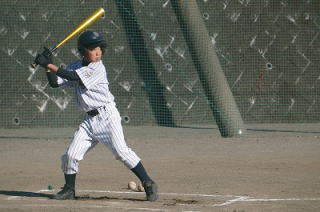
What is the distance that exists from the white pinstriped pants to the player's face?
0.46 meters

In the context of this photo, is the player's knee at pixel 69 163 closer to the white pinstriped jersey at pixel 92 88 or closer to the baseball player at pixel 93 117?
the baseball player at pixel 93 117

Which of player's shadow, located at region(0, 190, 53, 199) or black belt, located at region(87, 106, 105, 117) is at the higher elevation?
black belt, located at region(87, 106, 105, 117)

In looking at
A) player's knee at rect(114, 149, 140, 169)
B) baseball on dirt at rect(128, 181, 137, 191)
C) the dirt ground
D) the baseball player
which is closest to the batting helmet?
the baseball player

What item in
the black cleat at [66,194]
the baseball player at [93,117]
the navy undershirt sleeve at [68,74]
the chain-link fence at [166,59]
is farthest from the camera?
the chain-link fence at [166,59]

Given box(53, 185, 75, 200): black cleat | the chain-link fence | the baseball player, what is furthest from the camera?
the chain-link fence

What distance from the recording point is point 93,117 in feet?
23.6

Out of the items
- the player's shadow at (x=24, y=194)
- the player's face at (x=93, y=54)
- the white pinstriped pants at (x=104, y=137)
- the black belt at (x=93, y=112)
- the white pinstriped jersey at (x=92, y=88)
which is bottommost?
the player's shadow at (x=24, y=194)

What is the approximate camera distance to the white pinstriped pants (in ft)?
23.3

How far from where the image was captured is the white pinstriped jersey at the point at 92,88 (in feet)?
23.0

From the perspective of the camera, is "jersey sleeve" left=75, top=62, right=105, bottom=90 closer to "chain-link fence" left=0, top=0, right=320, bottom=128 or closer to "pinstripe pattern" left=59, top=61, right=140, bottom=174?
"pinstripe pattern" left=59, top=61, right=140, bottom=174

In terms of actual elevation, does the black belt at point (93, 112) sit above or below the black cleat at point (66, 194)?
above

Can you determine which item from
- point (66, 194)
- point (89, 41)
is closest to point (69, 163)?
point (66, 194)

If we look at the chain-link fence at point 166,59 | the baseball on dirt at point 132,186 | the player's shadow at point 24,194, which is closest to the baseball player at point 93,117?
the player's shadow at point 24,194

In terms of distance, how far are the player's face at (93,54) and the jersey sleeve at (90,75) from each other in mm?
106
